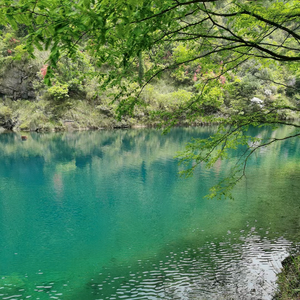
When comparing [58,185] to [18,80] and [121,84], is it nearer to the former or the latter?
[121,84]

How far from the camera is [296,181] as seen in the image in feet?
41.7

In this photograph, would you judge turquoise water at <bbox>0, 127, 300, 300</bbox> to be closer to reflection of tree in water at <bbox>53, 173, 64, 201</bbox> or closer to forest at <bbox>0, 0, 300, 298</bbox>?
reflection of tree in water at <bbox>53, 173, 64, 201</bbox>

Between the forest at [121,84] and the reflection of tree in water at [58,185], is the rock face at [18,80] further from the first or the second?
the reflection of tree in water at [58,185]

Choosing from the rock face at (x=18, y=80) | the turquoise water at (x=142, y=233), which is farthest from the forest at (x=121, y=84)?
the turquoise water at (x=142, y=233)

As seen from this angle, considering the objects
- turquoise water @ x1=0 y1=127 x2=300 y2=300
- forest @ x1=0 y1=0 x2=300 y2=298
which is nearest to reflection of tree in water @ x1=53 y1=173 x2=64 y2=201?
turquoise water @ x1=0 y1=127 x2=300 y2=300

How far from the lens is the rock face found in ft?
121

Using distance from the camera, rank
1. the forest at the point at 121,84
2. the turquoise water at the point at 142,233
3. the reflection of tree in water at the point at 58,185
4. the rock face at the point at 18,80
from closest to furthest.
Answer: the forest at the point at 121,84 < the turquoise water at the point at 142,233 < the reflection of tree in water at the point at 58,185 < the rock face at the point at 18,80

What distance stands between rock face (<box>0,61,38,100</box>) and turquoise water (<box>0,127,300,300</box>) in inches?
990

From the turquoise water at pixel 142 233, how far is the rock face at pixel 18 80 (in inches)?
990

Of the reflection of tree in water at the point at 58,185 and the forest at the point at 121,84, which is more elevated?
the forest at the point at 121,84

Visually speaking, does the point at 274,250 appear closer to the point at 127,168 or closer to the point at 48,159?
the point at 127,168

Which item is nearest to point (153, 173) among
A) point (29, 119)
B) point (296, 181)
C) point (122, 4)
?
point (296, 181)

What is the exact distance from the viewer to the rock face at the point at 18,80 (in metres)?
36.8

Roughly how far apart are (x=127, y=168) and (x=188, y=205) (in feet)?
23.2
